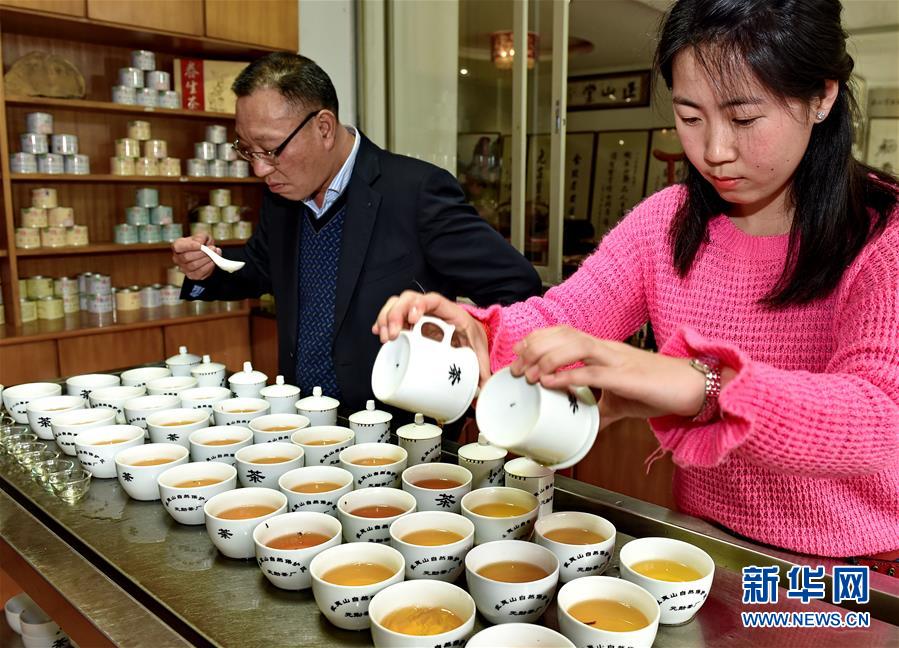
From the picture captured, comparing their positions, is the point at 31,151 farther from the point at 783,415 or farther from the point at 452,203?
the point at 783,415

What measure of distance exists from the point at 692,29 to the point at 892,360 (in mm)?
542

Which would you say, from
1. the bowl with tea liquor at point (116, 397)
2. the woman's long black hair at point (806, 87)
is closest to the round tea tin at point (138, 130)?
the bowl with tea liquor at point (116, 397)

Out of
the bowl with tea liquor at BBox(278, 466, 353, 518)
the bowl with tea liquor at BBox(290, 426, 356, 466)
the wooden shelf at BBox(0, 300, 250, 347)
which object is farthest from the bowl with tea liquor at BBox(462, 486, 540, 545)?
the wooden shelf at BBox(0, 300, 250, 347)

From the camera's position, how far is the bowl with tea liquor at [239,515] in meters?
1.16

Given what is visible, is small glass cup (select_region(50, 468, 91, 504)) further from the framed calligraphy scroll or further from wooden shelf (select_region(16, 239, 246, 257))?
the framed calligraphy scroll

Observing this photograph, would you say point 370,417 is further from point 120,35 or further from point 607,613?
point 120,35

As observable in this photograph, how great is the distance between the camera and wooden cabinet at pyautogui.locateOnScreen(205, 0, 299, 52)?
3967 mm

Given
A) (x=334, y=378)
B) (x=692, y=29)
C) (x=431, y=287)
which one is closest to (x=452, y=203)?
(x=431, y=287)

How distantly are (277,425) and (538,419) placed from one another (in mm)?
887

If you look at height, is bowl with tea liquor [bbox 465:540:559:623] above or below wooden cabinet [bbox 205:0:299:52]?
below

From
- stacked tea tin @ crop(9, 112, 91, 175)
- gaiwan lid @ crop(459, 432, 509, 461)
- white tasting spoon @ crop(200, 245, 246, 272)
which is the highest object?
stacked tea tin @ crop(9, 112, 91, 175)

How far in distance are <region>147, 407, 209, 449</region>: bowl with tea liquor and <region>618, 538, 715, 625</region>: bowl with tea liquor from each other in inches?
37.6

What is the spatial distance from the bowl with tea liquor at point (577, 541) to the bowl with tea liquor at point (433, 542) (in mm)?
119

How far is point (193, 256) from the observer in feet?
7.50
